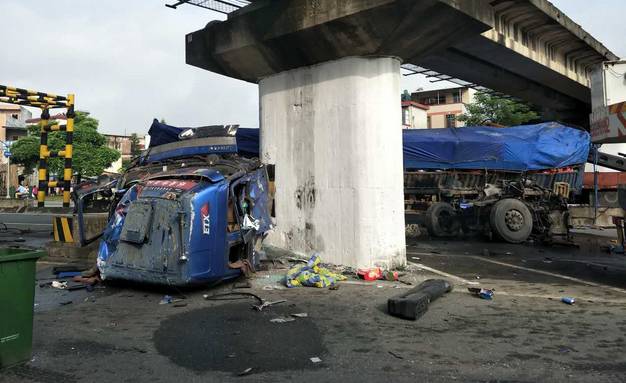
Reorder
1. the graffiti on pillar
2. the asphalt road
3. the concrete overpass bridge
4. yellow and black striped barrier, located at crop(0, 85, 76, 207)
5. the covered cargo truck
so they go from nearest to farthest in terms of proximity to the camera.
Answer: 1. the concrete overpass bridge
2. the graffiti on pillar
3. yellow and black striped barrier, located at crop(0, 85, 76, 207)
4. the covered cargo truck
5. the asphalt road

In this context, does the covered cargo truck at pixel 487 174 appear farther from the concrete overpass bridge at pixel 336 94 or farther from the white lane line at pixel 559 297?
the white lane line at pixel 559 297

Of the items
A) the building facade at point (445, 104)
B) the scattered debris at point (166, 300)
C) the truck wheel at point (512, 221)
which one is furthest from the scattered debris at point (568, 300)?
the building facade at point (445, 104)

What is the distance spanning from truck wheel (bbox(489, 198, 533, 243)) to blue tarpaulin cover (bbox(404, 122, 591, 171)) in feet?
5.49

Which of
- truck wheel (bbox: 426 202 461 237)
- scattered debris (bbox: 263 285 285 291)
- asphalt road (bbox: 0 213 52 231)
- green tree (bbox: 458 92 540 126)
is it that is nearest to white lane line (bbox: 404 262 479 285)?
scattered debris (bbox: 263 285 285 291)

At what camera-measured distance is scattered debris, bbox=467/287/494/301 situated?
628 centimetres

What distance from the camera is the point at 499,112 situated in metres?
33.9

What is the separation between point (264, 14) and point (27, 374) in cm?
732

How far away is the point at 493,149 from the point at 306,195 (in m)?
7.00

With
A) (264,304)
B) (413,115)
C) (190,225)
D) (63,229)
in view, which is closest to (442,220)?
(264,304)

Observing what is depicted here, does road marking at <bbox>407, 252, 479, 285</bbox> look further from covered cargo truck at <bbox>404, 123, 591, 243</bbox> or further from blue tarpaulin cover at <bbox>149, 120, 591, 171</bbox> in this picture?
blue tarpaulin cover at <bbox>149, 120, 591, 171</bbox>

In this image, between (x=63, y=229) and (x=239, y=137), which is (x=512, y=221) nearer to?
(x=239, y=137)

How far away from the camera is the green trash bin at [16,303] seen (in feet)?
11.3

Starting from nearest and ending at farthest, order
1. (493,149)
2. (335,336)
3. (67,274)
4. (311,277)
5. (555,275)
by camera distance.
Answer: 1. (335,336)
2. (311,277)
3. (67,274)
4. (555,275)
5. (493,149)

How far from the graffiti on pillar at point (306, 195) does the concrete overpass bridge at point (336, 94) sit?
0.06ft
